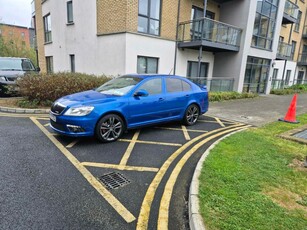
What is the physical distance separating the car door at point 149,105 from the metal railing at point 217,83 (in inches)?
306

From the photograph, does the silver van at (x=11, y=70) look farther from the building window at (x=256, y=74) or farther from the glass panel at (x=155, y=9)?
the building window at (x=256, y=74)

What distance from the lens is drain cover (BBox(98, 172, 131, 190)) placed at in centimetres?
Answer: 342

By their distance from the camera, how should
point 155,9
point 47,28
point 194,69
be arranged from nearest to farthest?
point 155,9 < point 194,69 < point 47,28

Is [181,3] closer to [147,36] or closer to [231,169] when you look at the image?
[147,36]

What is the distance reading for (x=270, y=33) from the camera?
17703mm

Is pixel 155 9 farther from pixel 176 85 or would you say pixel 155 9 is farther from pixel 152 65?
pixel 176 85

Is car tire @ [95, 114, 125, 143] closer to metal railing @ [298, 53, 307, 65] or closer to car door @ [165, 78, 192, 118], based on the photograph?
car door @ [165, 78, 192, 118]

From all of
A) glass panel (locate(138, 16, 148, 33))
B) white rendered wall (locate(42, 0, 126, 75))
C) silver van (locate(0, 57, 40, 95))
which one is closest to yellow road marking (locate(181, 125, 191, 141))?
white rendered wall (locate(42, 0, 126, 75))

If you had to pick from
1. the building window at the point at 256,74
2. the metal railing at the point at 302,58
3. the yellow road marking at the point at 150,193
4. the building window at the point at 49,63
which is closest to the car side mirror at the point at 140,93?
the yellow road marking at the point at 150,193

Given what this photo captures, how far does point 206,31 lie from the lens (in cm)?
1329

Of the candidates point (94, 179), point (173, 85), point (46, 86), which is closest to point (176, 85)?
point (173, 85)

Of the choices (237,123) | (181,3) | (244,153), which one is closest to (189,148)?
(244,153)

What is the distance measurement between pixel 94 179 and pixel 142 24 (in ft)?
33.6

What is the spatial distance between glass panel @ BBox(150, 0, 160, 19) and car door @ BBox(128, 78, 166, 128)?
7.56 metres
